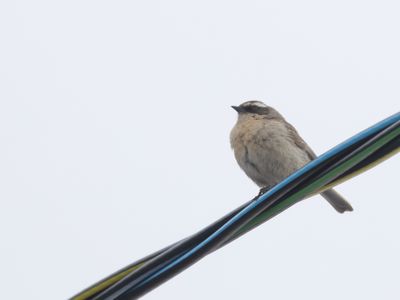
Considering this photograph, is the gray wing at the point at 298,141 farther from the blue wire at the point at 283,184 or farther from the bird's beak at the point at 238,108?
the blue wire at the point at 283,184

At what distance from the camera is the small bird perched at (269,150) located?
897 cm

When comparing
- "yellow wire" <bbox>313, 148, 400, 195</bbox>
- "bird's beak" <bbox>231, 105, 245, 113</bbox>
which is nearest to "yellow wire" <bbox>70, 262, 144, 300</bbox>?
"yellow wire" <bbox>313, 148, 400, 195</bbox>

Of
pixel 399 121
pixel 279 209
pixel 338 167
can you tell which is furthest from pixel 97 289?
pixel 399 121

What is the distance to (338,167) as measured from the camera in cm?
369

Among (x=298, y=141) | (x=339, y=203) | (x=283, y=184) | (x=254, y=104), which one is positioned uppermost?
(x=254, y=104)

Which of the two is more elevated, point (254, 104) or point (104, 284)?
point (254, 104)

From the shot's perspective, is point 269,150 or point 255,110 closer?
point 269,150

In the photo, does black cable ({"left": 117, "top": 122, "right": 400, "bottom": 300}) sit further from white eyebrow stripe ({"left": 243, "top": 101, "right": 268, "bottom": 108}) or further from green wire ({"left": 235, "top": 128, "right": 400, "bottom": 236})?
white eyebrow stripe ({"left": 243, "top": 101, "right": 268, "bottom": 108})

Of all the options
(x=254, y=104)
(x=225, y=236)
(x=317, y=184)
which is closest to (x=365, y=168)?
(x=317, y=184)

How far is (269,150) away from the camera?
903cm

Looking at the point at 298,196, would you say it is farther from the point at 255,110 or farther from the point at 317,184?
the point at 255,110

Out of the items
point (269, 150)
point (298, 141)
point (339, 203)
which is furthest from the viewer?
point (339, 203)

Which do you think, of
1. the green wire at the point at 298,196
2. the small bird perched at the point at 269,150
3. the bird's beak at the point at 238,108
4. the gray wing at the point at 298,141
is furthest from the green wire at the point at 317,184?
the bird's beak at the point at 238,108

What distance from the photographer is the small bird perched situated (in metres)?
8.97
